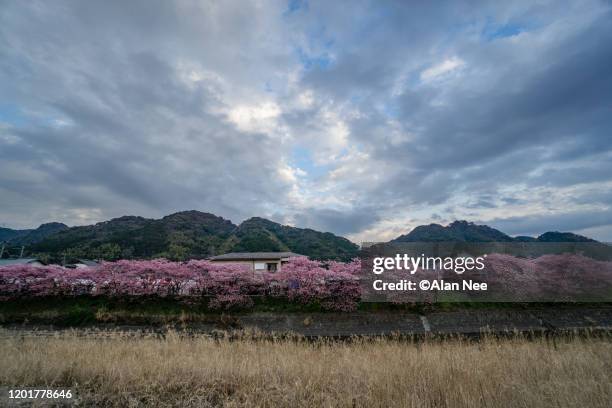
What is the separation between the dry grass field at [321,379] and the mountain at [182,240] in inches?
1574

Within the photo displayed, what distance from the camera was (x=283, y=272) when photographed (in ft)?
41.4

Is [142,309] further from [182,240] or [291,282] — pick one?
[182,240]

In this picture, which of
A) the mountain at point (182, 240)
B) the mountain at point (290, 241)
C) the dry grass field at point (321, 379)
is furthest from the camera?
the mountain at point (290, 241)

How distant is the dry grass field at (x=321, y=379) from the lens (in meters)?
3.85

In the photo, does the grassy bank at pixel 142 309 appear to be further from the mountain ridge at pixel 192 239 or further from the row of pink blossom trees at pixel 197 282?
the mountain ridge at pixel 192 239

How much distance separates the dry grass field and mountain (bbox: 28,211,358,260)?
40.0m

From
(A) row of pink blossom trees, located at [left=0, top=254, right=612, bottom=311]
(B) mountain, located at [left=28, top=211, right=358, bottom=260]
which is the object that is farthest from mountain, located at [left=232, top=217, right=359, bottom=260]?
(A) row of pink blossom trees, located at [left=0, top=254, right=612, bottom=311]

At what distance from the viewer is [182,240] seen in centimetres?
7881

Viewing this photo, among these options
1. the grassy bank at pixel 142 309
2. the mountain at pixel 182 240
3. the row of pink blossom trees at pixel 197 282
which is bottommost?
the grassy bank at pixel 142 309

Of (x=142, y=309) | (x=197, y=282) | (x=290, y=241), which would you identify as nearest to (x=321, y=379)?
(x=197, y=282)

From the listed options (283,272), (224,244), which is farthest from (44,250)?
(283,272)

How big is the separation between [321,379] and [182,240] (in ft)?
270

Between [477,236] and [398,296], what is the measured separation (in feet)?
273

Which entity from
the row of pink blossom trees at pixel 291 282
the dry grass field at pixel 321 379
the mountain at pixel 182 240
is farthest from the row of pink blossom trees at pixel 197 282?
the mountain at pixel 182 240
